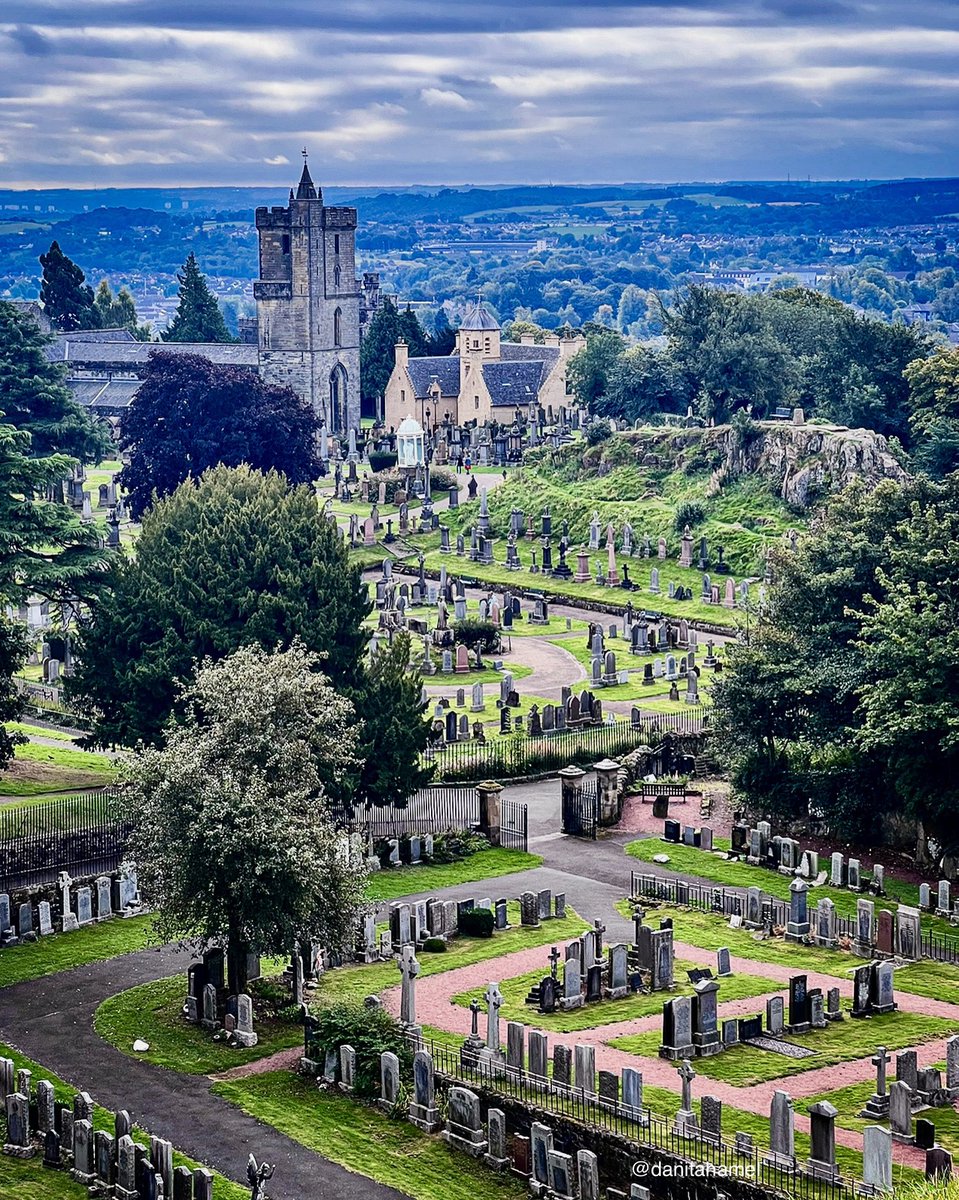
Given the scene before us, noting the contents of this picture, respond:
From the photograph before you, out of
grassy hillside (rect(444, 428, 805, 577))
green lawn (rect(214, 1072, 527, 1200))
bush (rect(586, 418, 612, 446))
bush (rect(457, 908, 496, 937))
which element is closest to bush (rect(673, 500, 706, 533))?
grassy hillside (rect(444, 428, 805, 577))

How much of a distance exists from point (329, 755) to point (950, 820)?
14671mm

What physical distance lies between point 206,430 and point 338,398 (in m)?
35.3

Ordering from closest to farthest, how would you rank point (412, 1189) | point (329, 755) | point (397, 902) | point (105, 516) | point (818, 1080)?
point (412, 1189) < point (818, 1080) < point (329, 755) < point (397, 902) < point (105, 516)

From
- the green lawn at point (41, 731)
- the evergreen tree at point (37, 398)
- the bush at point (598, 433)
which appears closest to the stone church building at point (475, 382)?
the bush at point (598, 433)

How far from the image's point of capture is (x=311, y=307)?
130 metres

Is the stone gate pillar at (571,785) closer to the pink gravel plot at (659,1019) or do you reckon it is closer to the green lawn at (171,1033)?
the pink gravel plot at (659,1019)

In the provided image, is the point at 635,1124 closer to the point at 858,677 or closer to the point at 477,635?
the point at 858,677

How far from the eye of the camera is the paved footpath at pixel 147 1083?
3117 cm

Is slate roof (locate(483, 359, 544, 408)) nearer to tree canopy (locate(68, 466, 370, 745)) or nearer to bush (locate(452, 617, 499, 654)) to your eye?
bush (locate(452, 617, 499, 654))

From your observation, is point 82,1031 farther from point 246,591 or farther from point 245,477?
point 245,477

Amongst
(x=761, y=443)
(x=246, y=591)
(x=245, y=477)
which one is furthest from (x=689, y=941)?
(x=761, y=443)

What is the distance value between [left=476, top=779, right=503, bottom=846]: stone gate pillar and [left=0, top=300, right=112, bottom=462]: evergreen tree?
55.2 meters

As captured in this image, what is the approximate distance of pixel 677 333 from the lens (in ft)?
335

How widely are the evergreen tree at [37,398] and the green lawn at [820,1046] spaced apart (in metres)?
69.9
